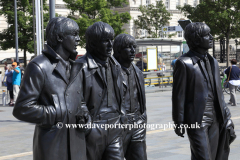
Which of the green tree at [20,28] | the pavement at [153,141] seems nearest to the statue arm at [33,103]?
the pavement at [153,141]

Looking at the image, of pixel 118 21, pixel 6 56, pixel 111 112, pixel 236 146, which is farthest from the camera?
pixel 6 56

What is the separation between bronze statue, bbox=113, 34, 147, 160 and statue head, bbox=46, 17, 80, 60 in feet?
5.27

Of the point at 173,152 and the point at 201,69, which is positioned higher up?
the point at 201,69

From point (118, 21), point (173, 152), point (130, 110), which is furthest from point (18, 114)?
point (118, 21)

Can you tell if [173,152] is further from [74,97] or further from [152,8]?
[152,8]

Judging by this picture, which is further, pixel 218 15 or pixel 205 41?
pixel 218 15

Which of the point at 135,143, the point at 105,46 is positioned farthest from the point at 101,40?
the point at 135,143

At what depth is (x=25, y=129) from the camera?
10.7m

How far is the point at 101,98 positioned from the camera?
4258 mm

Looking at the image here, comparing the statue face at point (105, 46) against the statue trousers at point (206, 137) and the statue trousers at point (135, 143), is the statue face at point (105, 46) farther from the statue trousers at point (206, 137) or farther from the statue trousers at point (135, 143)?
the statue trousers at point (206, 137)

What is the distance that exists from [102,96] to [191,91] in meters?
1.20

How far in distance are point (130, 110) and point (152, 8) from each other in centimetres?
4403

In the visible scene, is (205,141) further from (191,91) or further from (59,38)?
(59,38)

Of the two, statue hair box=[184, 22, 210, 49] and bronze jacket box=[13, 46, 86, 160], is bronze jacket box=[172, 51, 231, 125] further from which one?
bronze jacket box=[13, 46, 86, 160]
